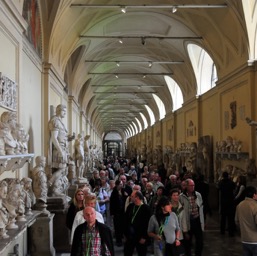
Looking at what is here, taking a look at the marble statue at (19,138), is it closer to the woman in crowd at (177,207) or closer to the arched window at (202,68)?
the woman in crowd at (177,207)

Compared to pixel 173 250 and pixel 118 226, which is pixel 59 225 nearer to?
pixel 118 226

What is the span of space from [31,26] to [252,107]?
274 inches

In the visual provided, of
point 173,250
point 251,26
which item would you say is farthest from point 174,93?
point 173,250

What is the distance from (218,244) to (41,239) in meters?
4.25

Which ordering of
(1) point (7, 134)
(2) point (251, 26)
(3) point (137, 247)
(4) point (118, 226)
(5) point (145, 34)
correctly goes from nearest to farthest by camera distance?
(1) point (7, 134), (3) point (137, 247), (4) point (118, 226), (2) point (251, 26), (5) point (145, 34)

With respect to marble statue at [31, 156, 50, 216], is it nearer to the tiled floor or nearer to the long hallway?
the tiled floor

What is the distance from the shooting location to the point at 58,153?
35.8ft

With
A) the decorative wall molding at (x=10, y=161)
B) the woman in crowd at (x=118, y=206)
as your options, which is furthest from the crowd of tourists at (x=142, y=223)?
the decorative wall molding at (x=10, y=161)

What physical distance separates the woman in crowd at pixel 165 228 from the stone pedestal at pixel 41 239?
3036 mm

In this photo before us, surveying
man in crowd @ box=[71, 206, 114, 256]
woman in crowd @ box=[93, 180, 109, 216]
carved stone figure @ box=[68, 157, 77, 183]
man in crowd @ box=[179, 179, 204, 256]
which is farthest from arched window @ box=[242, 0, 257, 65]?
man in crowd @ box=[71, 206, 114, 256]

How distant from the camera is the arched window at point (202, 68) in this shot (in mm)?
20062

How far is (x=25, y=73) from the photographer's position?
984cm

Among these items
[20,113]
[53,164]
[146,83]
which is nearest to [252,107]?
[53,164]

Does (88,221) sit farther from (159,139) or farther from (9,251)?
(159,139)
